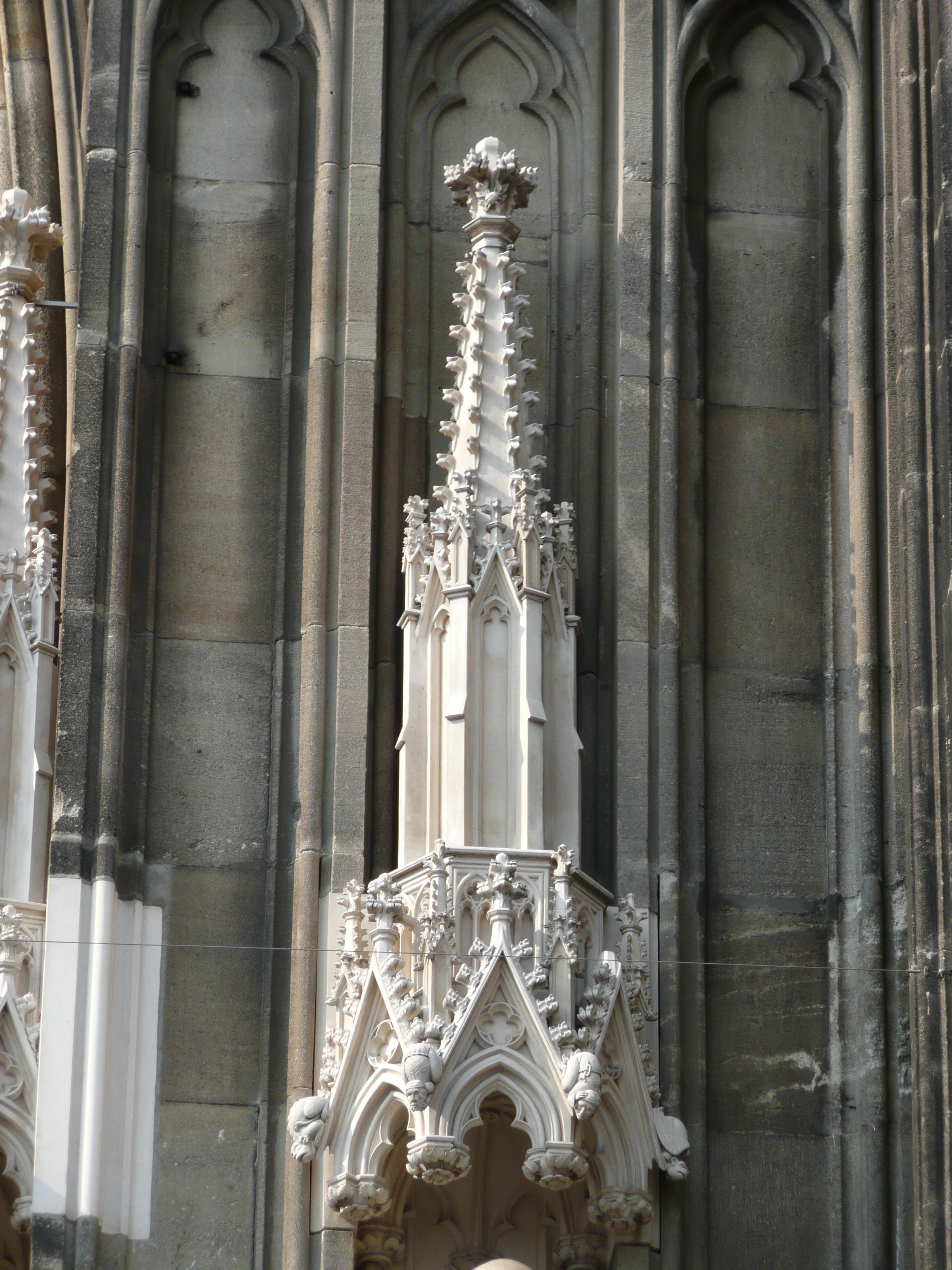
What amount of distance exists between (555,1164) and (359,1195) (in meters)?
0.80

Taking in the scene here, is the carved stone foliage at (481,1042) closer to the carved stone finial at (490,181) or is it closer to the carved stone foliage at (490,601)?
the carved stone foliage at (490,601)

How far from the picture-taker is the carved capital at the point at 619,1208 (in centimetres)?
1186

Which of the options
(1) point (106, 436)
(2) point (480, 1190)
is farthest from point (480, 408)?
(2) point (480, 1190)

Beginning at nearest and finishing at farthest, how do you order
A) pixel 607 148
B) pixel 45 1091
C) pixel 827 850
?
1. pixel 45 1091
2. pixel 827 850
3. pixel 607 148

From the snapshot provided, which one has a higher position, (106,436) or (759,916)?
(106,436)

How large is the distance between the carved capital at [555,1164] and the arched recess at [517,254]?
1.55 m

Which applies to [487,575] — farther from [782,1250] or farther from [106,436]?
[782,1250]

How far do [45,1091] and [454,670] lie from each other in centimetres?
241

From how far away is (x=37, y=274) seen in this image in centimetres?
1366

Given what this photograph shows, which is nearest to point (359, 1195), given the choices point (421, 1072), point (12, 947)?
point (421, 1072)

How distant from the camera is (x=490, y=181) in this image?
13234 millimetres

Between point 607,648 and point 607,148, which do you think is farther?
point 607,148

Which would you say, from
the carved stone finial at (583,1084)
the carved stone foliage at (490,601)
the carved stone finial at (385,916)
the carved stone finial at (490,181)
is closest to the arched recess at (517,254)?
the carved stone foliage at (490,601)

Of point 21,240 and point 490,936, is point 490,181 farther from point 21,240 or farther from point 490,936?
point 490,936
